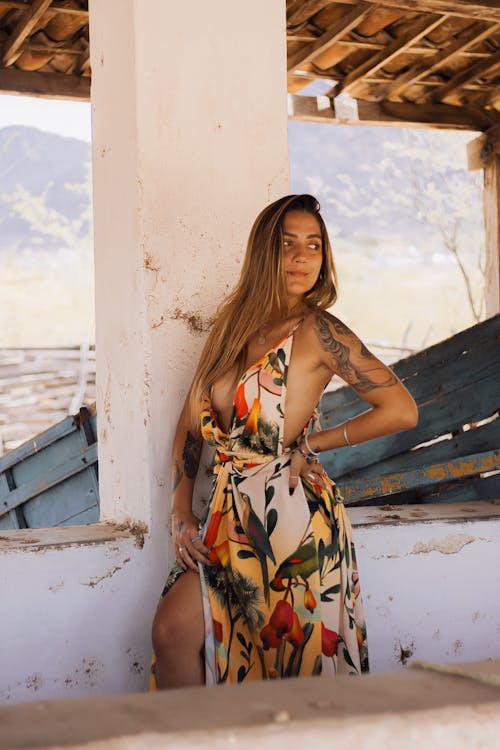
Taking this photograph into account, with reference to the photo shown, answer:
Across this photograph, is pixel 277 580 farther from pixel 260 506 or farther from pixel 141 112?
pixel 141 112

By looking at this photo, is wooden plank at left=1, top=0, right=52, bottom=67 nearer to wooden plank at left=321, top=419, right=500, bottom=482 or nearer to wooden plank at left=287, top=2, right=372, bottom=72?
wooden plank at left=287, top=2, right=372, bottom=72

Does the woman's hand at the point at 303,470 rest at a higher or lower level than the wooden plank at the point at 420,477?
higher

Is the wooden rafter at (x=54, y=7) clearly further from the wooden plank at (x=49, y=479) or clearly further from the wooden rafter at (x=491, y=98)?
the wooden rafter at (x=491, y=98)

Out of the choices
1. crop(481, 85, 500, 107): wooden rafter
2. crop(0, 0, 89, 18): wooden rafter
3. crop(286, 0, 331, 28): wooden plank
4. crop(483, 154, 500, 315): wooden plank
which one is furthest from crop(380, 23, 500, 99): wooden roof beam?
crop(0, 0, 89, 18): wooden rafter

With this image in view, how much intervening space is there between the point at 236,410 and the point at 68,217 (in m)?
35.4

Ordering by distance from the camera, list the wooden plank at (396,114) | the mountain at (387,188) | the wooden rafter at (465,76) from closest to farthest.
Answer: the wooden rafter at (465,76)
the wooden plank at (396,114)
the mountain at (387,188)

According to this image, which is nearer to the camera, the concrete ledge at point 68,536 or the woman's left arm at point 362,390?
the woman's left arm at point 362,390

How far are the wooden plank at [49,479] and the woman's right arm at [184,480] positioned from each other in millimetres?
2415

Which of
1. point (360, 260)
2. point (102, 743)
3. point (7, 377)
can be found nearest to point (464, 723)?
point (102, 743)

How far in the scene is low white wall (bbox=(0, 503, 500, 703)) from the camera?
2.64 meters

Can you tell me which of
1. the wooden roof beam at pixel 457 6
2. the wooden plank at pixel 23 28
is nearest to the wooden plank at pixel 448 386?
the wooden roof beam at pixel 457 6

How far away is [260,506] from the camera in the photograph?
246cm

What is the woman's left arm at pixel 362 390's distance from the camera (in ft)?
8.24

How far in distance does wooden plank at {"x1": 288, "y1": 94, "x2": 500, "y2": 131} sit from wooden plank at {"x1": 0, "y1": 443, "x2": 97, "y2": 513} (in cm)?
297
